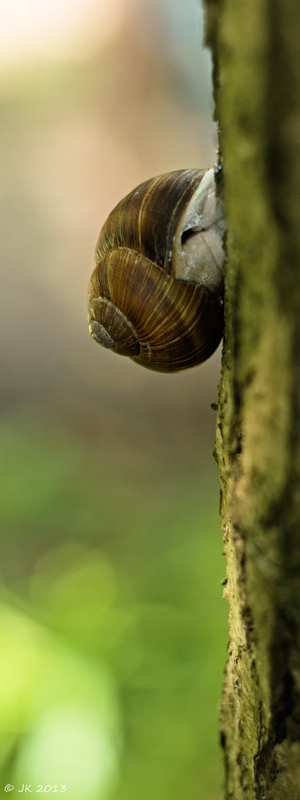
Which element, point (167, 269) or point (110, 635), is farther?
point (110, 635)

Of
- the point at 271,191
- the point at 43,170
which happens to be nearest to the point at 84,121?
the point at 43,170

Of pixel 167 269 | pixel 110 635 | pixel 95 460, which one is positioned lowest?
pixel 110 635

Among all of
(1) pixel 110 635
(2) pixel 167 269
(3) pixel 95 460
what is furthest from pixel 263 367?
(3) pixel 95 460

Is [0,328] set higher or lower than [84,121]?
lower

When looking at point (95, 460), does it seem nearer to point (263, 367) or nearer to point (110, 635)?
point (110, 635)

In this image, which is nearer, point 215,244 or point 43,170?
point 215,244

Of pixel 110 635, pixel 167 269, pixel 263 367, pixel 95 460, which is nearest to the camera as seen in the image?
pixel 263 367

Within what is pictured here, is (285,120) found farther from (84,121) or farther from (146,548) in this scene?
(84,121)
